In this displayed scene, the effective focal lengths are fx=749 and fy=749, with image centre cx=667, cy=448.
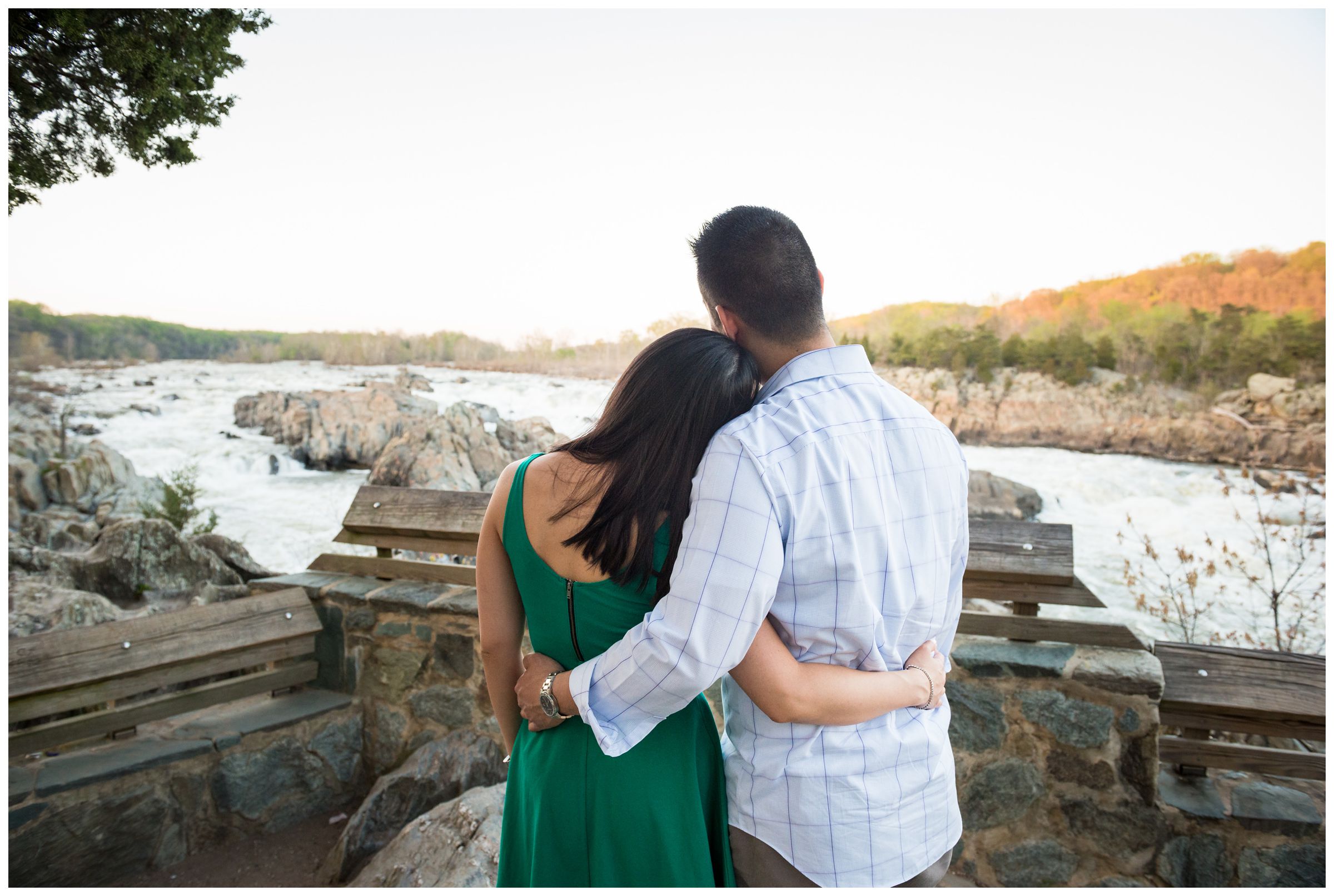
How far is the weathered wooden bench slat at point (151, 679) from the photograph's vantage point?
2293 mm

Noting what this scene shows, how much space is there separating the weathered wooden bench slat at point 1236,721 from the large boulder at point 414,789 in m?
2.17

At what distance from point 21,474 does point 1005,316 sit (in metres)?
6.54

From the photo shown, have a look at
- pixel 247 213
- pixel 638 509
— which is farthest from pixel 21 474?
pixel 638 509

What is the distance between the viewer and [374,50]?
505 centimetres

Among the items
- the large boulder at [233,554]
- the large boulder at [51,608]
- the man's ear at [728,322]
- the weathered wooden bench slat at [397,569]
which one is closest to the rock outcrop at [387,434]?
the large boulder at [233,554]

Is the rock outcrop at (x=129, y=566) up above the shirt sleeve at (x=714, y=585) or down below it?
below

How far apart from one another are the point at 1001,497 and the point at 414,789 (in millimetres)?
4294

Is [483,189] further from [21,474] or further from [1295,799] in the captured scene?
[1295,799]

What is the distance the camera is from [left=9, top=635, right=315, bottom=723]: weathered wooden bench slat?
2.29 metres

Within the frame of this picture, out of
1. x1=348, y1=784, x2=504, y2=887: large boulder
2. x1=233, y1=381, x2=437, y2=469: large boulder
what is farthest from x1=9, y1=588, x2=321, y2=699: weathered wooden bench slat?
x1=233, y1=381, x2=437, y2=469: large boulder

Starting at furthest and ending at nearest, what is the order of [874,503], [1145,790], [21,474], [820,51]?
[21,474] → [820,51] → [1145,790] → [874,503]

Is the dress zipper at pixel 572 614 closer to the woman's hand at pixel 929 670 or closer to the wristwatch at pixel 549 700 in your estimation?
the wristwatch at pixel 549 700

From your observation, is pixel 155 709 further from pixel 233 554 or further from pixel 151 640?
pixel 233 554

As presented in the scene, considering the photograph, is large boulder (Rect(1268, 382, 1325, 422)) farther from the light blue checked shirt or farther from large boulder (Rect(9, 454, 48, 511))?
large boulder (Rect(9, 454, 48, 511))
